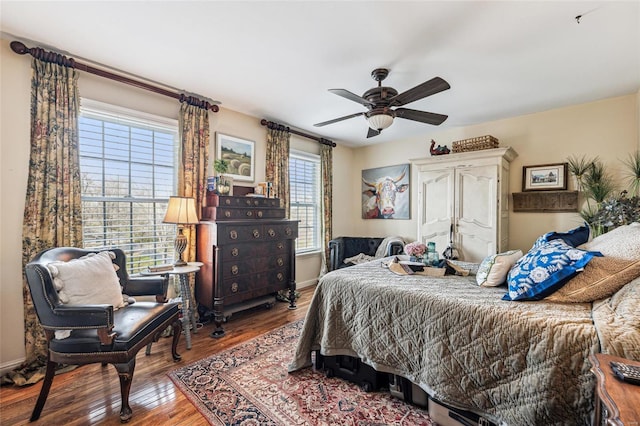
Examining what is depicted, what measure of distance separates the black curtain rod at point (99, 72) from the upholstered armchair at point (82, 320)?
5.21 ft

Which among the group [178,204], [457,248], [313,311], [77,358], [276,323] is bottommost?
[276,323]

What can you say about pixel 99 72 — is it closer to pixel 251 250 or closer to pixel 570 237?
pixel 251 250

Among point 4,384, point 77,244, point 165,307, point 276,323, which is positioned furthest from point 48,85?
point 276,323

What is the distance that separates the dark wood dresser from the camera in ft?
9.55

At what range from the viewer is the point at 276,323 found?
10.4 feet

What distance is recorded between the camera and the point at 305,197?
4.80 meters

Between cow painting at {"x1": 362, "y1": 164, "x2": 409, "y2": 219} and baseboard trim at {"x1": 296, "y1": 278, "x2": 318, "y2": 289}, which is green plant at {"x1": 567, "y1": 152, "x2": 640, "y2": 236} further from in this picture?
baseboard trim at {"x1": 296, "y1": 278, "x2": 318, "y2": 289}

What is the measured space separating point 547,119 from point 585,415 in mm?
3742

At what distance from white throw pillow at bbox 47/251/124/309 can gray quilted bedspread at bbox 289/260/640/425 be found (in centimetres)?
149

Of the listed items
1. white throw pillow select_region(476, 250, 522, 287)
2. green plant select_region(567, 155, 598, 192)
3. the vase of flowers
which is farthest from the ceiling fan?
green plant select_region(567, 155, 598, 192)

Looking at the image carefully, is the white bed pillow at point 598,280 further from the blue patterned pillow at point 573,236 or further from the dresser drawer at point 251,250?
the dresser drawer at point 251,250

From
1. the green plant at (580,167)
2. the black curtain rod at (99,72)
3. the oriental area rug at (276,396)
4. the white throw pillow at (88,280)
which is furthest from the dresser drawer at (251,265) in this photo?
the green plant at (580,167)

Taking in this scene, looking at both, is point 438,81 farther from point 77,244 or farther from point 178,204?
point 77,244

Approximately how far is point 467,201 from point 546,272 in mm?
2399
